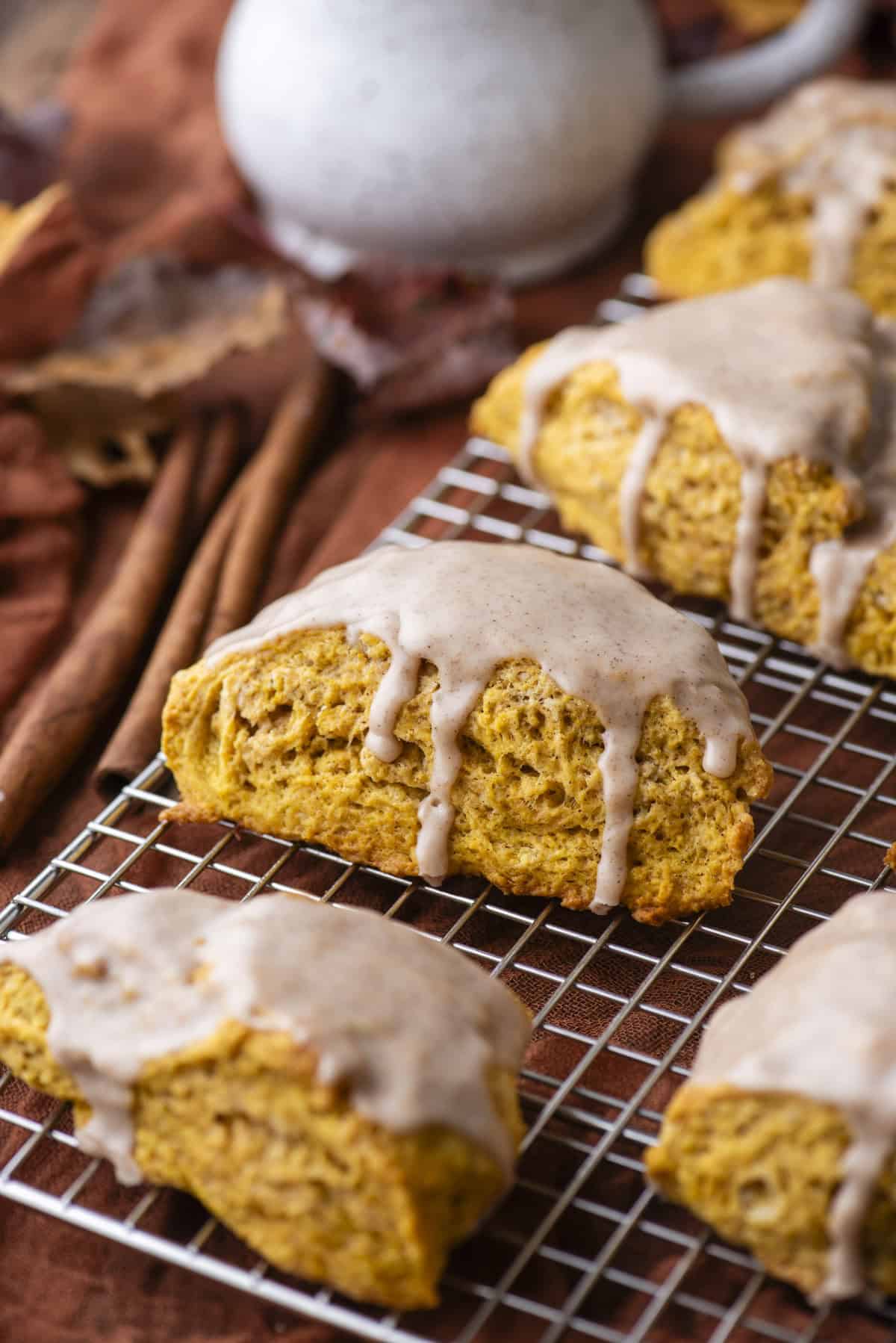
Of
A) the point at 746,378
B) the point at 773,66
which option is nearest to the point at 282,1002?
the point at 746,378

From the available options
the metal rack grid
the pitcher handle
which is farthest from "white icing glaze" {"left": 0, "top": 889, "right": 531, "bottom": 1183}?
the pitcher handle

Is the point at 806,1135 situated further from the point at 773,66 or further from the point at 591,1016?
the point at 773,66

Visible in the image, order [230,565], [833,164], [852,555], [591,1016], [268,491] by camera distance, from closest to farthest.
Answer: [591,1016], [852,555], [230,565], [268,491], [833,164]

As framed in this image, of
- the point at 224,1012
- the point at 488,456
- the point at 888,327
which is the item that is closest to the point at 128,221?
the point at 488,456

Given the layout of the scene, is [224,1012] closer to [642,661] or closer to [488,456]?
[642,661]

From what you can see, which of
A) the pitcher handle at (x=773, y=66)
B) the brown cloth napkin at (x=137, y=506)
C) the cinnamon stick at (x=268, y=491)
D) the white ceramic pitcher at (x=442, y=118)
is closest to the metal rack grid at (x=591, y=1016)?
the brown cloth napkin at (x=137, y=506)

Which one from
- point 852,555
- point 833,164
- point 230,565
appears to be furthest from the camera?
point 833,164

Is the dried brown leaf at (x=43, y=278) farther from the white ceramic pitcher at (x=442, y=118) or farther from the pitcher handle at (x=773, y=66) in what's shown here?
the pitcher handle at (x=773, y=66)

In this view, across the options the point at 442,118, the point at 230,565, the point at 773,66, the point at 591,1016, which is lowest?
the point at 591,1016
